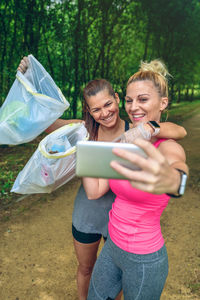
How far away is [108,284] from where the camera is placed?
1.49 meters

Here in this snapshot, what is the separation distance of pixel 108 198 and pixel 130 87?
827 millimetres

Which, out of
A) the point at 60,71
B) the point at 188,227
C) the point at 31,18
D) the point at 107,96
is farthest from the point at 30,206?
the point at 60,71

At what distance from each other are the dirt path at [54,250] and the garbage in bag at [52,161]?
149cm

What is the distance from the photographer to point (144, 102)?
5.25ft

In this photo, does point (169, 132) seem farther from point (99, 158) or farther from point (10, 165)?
point (10, 165)

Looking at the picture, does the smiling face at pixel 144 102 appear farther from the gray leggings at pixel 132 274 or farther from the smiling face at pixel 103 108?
the gray leggings at pixel 132 274

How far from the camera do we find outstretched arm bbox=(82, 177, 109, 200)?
153cm

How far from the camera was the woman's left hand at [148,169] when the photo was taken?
773 mm

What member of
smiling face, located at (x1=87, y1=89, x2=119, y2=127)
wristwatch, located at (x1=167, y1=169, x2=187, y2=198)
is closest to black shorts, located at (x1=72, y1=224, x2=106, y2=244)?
smiling face, located at (x1=87, y1=89, x2=119, y2=127)

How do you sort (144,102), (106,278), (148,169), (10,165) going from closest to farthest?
(148,169), (106,278), (144,102), (10,165)

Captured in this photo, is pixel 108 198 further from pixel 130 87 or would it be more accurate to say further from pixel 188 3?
pixel 188 3

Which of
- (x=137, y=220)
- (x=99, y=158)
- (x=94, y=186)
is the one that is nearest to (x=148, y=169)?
(x=99, y=158)

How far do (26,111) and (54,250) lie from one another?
2.11 metres

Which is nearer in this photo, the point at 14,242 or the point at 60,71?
the point at 14,242
